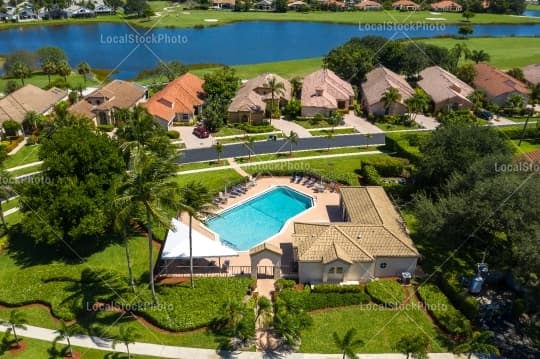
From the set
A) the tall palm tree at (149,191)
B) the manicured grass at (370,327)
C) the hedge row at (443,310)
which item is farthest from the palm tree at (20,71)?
the hedge row at (443,310)

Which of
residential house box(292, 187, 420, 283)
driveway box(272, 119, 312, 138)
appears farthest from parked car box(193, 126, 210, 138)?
residential house box(292, 187, 420, 283)

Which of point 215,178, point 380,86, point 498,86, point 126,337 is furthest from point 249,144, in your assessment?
point 498,86

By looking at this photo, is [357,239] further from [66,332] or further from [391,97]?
[391,97]

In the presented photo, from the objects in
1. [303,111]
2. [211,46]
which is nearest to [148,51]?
[211,46]

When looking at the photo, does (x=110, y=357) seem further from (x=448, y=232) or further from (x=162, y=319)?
(x=448, y=232)

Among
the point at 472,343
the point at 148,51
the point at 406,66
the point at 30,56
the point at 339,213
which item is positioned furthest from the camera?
the point at 148,51

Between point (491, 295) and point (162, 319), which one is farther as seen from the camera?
point (491, 295)
